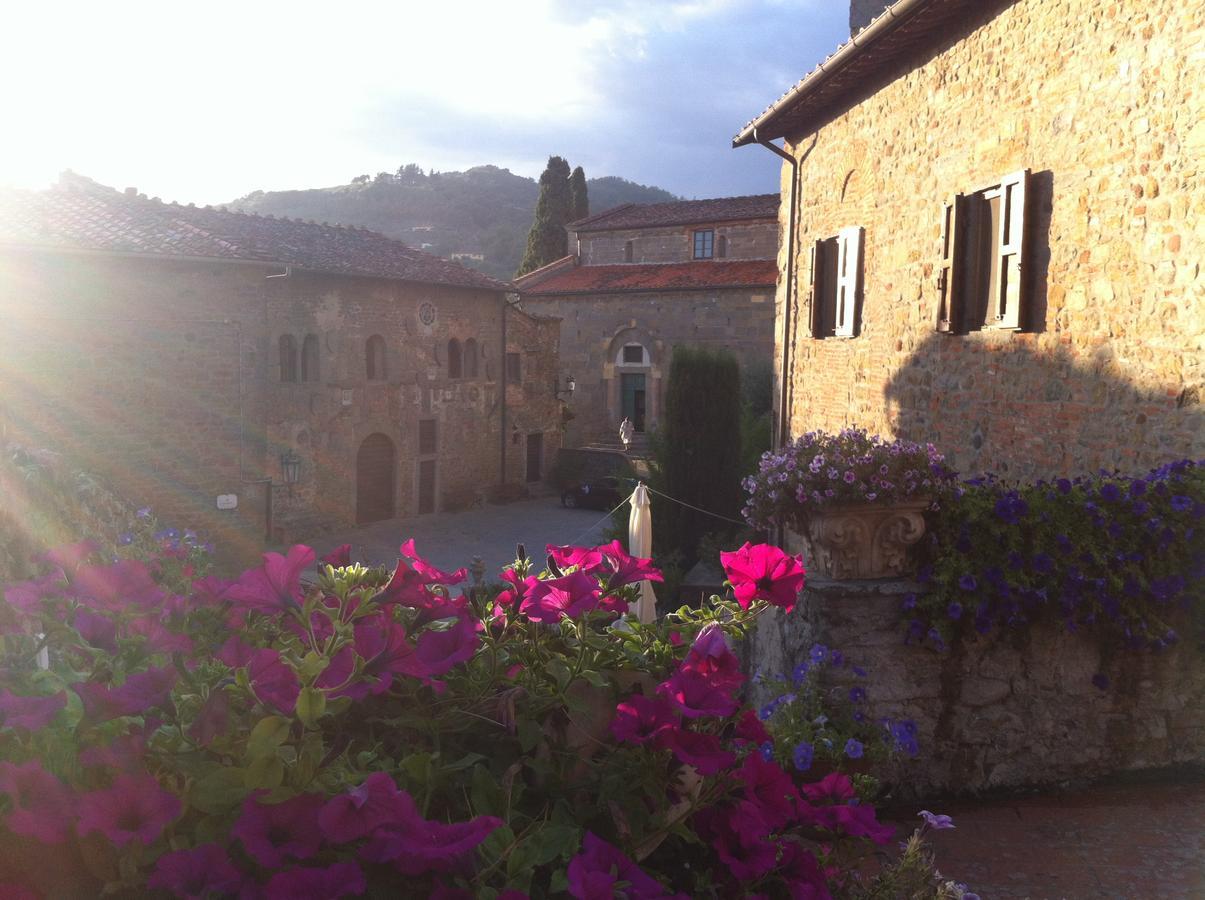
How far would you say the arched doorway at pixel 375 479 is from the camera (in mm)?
23125

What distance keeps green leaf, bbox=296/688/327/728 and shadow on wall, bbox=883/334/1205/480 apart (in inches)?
197

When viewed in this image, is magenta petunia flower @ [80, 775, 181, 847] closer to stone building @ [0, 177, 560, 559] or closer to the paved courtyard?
stone building @ [0, 177, 560, 559]

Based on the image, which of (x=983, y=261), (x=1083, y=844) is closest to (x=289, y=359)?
(x=983, y=261)

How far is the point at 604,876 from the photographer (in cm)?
127

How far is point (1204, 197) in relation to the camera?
16.7 feet

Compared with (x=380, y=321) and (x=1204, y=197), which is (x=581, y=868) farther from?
(x=380, y=321)

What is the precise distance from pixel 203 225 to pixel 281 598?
68.2 ft

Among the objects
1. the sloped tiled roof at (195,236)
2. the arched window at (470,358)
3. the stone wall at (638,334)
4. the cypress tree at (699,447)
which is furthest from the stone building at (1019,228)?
the stone wall at (638,334)

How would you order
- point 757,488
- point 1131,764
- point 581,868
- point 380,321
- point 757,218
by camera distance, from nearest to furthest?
point 581,868 → point 1131,764 → point 757,488 → point 380,321 → point 757,218

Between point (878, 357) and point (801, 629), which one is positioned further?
point (878, 357)

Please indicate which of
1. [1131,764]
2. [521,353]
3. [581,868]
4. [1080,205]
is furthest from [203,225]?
[581,868]

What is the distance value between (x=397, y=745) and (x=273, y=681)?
0.28 m

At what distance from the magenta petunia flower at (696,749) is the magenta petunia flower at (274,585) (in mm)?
662

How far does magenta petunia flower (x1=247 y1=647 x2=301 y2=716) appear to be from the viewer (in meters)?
1.41
